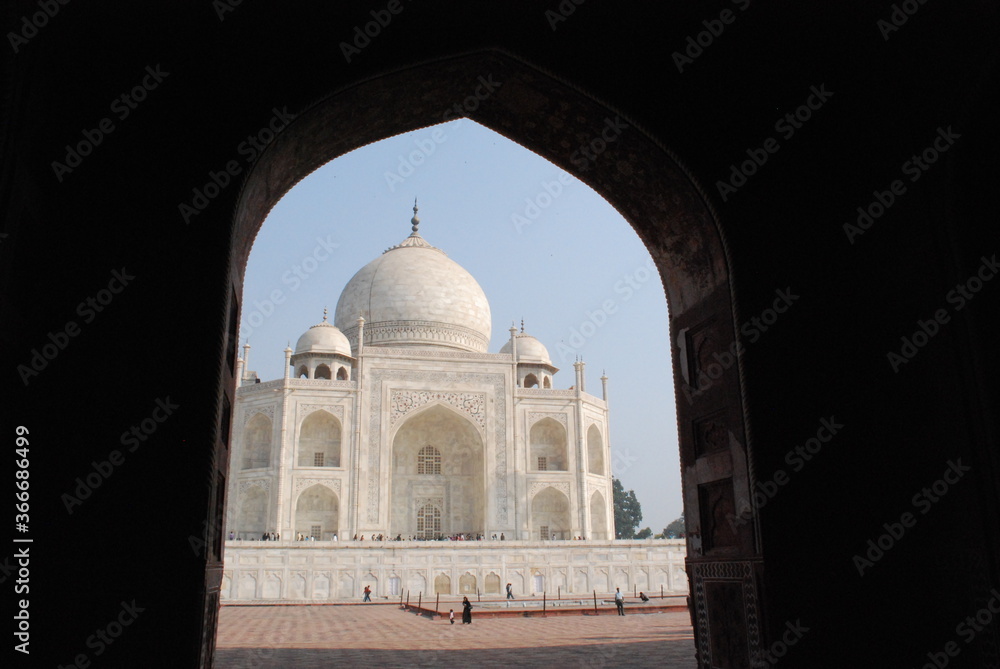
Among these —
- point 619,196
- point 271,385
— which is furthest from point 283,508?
point 619,196

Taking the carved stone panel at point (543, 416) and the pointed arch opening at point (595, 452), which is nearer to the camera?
the carved stone panel at point (543, 416)

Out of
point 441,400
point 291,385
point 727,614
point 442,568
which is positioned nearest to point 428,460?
point 441,400

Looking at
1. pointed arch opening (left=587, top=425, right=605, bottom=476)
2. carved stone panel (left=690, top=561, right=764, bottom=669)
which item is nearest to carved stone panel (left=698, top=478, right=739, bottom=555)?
carved stone panel (left=690, top=561, right=764, bottom=669)

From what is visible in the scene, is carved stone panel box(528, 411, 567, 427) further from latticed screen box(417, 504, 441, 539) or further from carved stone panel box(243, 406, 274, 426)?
carved stone panel box(243, 406, 274, 426)

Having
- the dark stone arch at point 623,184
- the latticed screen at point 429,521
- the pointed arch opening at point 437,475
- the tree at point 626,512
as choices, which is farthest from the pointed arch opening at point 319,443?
the tree at point 626,512

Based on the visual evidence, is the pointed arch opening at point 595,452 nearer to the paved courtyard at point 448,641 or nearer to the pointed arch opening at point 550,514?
the pointed arch opening at point 550,514

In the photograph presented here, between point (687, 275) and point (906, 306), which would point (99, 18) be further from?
point (906, 306)

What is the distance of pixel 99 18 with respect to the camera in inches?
165

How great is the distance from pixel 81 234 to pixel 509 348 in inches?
1078

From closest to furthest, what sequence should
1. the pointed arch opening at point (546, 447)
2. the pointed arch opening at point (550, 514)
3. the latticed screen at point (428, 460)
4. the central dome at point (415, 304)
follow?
the pointed arch opening at point (550, 514) < the latticed screen at point (428, 460) < the pointed arch opening at point (546, 447) < the central dome at point (415, 304)

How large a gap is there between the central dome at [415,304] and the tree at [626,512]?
33.8 m

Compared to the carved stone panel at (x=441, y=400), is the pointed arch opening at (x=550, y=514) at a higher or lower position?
lower

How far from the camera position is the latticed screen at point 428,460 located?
28.9m

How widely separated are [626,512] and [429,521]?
1496 inches
